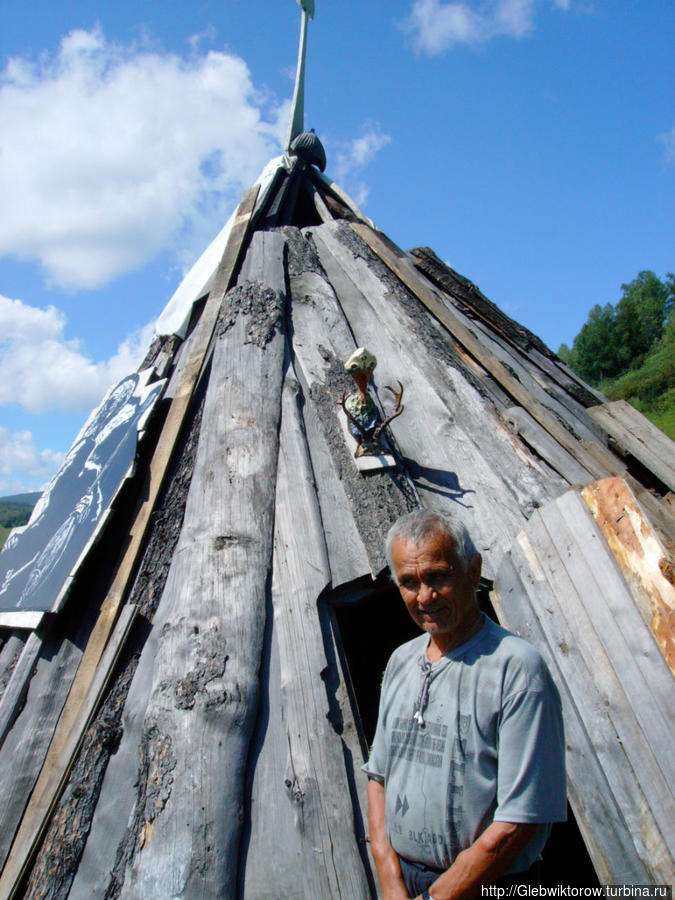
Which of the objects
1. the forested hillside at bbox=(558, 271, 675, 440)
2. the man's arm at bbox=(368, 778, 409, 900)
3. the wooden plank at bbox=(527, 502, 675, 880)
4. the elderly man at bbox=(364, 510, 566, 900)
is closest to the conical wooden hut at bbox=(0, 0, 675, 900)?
the wooden plank at bbox=(527, 502, 675, 880)

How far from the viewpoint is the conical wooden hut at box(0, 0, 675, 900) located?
174 centimetres

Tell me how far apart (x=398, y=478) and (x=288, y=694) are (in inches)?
44.7

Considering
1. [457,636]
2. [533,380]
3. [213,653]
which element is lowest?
[457,636]

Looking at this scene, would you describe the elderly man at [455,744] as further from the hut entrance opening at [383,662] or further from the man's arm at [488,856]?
the hut entrance opening at [383,662]

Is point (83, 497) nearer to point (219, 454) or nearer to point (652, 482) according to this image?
point (219, 454)

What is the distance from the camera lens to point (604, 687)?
1817mm

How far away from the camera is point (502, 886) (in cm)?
136

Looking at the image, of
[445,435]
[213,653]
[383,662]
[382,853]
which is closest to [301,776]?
[382,853]

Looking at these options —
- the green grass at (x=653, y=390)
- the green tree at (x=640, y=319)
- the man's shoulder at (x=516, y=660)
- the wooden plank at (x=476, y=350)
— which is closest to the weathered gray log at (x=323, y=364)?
the wooden plank at (x=476, y=350)

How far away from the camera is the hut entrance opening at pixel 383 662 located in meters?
2.92

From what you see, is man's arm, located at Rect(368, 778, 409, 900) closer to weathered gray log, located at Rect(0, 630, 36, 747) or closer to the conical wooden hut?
the conical wooden hut

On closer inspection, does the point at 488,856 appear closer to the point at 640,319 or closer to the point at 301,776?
the point at 301,776

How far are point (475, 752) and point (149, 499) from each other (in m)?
2.06

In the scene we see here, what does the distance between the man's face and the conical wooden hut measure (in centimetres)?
59
